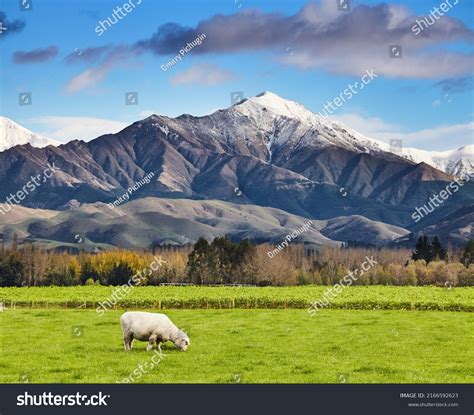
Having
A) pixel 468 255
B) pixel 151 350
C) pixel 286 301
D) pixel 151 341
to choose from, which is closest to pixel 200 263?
pixel 468 255

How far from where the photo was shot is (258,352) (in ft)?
118

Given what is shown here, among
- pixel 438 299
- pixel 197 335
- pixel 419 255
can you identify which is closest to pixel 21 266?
pixel 419 255

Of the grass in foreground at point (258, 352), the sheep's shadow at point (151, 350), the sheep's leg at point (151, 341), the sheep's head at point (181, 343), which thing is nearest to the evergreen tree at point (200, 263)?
the grass in foreground at point (258, 352)

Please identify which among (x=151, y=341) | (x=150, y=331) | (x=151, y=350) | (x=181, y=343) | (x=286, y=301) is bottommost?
(x=286, y=301)

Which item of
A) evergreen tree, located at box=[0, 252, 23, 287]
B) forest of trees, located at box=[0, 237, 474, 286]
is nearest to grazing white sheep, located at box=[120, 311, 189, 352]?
forest of trees, located at box=[0, 237, 474, 286]

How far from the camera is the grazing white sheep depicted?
118 ft

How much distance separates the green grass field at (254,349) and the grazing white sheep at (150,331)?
612mm

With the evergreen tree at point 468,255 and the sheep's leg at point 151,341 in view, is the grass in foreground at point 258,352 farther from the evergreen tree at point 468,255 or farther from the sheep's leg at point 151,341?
the evergreen tree at point 468,255

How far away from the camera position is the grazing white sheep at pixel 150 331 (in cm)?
3588

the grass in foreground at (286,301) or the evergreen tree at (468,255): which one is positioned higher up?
the evergreen tree at (468,255)

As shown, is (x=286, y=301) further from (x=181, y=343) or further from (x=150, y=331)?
(x=150, y=331)

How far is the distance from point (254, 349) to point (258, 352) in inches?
44.9

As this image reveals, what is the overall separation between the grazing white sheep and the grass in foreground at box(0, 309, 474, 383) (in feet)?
1.92

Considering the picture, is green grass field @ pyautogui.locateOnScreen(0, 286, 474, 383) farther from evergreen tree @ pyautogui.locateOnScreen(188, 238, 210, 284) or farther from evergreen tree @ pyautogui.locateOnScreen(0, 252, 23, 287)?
evergreen tree @ pyautogui.locateOnScreen(0, 252, 23, 287)
